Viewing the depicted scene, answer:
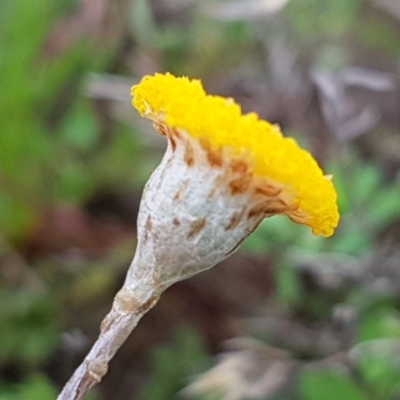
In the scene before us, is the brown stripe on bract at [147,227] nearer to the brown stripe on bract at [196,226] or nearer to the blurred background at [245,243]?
the brown stripe on bract at [196,226]

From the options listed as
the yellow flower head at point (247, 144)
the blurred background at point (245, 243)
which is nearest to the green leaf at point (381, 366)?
the blurred background at point (245, 243)

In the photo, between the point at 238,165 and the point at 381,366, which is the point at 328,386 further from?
the point at 238,165

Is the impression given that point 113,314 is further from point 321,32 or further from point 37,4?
point 321,32

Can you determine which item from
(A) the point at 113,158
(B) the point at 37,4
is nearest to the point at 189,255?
(A) the point at 113,158

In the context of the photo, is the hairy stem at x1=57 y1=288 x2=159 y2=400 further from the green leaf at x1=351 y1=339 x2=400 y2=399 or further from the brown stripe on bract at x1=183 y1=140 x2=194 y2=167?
the green leaf at x1=351 y1=339 x2=400 y2=399

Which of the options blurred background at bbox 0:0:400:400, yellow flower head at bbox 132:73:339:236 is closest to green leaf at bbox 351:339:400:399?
blurred background at bbox 0:0:400:400

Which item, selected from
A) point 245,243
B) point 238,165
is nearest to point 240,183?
point 238,165
